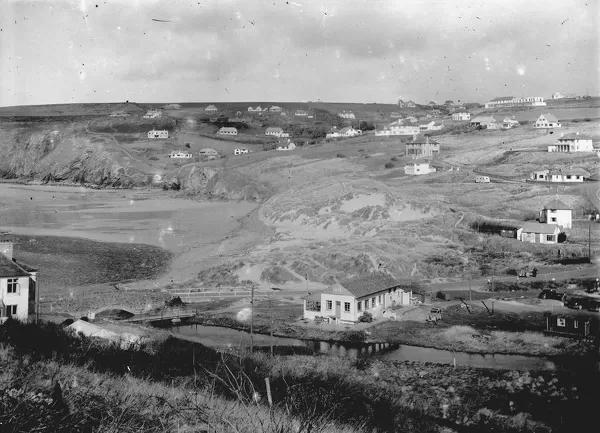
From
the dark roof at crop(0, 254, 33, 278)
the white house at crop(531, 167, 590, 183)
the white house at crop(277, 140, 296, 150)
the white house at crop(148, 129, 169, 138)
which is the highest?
the white house at crop(148, 129, 169, 138)

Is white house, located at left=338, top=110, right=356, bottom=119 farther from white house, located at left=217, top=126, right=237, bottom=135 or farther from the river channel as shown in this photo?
the river channel

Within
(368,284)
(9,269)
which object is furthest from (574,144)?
(9,269)

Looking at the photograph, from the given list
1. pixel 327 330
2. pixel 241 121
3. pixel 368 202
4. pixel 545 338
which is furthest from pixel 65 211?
pixel 241 121

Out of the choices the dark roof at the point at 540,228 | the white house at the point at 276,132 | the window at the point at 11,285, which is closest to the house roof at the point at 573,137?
the dark roof at the point at 540,228

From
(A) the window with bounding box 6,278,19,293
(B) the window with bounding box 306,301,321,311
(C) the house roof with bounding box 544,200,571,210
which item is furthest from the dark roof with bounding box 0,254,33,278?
(C) the house roof with bounding box 544,200,571,210

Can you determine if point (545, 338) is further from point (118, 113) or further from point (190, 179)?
point (118, 113)

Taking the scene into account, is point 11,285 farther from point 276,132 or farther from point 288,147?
point 276,132
